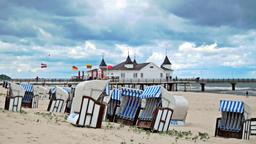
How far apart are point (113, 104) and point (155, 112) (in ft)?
12.3

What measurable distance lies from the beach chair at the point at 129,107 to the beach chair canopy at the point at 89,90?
2660 mm

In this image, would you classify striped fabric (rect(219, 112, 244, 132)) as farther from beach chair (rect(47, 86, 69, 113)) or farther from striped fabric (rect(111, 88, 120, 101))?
beach chair (rect(47, 86, 69, 113))

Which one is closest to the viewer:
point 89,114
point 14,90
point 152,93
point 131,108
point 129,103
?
point 89,114

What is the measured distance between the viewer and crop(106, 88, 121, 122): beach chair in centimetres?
1454

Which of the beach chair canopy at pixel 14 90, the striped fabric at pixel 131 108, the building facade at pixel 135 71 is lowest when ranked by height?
the striped fabric at pixel 131 108

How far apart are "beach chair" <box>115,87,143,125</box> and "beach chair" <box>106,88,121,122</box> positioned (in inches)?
13.9

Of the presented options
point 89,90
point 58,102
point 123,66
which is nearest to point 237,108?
point 89,90

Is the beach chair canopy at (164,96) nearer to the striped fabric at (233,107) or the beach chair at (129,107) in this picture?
the beach chair at (129,107)

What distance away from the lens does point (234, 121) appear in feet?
41.6

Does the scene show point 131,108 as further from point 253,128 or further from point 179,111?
point 253,128

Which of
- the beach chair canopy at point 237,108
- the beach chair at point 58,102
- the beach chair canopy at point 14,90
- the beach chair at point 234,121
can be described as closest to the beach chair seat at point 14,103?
the beach chair canopy at point 14,90

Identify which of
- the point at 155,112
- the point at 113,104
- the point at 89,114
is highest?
the point at 113,104

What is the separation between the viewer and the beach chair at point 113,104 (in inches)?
572

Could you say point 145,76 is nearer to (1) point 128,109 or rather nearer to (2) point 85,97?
(1) point 128,109
